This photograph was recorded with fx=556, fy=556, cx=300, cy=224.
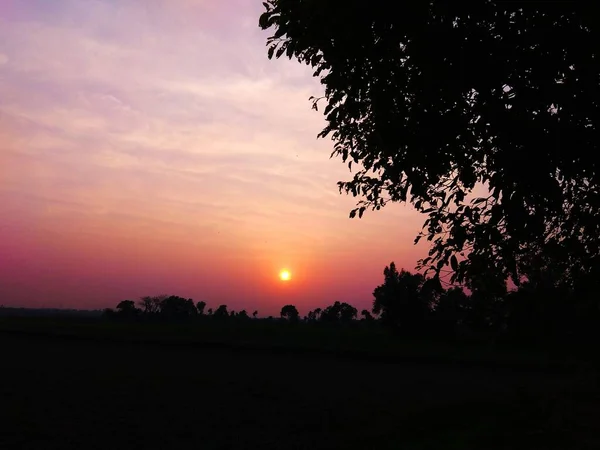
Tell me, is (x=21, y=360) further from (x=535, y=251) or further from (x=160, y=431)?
(x=535, y=251)

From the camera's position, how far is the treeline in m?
11.1

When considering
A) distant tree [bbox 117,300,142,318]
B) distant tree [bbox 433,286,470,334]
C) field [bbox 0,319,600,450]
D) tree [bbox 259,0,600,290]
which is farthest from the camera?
distant tree [bbox 117,300,142,318]

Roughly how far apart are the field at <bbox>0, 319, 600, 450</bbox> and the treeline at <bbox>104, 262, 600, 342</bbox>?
2056 mm

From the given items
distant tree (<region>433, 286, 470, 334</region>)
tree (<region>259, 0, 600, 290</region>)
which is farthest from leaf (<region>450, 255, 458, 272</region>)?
distant tree (<region>433, 286, 470, 334</region>)

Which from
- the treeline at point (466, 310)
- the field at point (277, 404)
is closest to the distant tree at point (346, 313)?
the treeline at point (466, 310)

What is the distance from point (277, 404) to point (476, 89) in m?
14.3

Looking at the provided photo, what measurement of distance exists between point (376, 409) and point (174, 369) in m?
13.0

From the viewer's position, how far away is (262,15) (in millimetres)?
8250

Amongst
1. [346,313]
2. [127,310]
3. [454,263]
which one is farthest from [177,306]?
[454,263]

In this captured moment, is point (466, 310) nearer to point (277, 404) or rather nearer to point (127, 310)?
point (277, 404)

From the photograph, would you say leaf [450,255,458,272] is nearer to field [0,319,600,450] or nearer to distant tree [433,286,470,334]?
field [0,319,600,450]

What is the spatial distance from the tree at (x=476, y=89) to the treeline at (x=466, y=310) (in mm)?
1550

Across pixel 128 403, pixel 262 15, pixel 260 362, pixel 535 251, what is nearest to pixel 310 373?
pixel 260 362

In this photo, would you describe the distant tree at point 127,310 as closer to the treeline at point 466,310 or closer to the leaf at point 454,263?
the treeline at point 466,310
